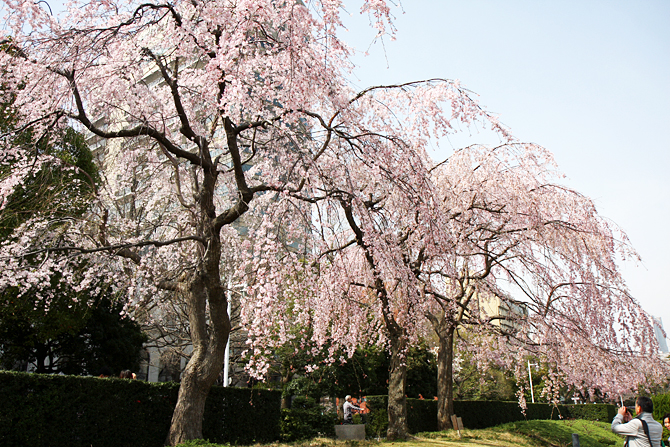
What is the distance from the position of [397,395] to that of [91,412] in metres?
6.87

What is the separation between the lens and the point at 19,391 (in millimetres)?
6676

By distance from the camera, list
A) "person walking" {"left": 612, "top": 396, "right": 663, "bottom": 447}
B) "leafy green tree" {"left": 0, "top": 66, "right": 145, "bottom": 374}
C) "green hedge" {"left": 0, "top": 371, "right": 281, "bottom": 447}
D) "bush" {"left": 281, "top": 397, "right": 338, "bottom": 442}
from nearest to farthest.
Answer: "person walking" {"left": 612, "top": 396, "right": 663, "bottom": 447} < "green hedge" {"left": 0, "top": 371, "right": 281, "bottom": 447} < "leafy green tree" {"left": 0, "top": 66, "right": 145, "bottom": 374} < "bush" {"left": 281, "top": 397, "right": 338, "bottom": 442}

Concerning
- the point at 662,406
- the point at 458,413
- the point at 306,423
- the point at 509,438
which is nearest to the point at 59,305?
the point at 306,423

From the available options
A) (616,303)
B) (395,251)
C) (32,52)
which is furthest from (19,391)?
(616,303)

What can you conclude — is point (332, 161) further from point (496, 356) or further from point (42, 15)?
point (496, 356)

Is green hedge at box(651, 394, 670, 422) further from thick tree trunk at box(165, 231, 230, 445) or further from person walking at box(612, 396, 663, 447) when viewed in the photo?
thick tree trunk at box(165, 231, 230, 445)

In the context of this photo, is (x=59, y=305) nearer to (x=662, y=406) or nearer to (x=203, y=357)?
(x=203, y=357)

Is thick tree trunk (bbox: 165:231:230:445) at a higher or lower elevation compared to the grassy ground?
higher

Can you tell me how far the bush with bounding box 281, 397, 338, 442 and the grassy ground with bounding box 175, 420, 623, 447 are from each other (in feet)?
4.82

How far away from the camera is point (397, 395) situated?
1149 cm

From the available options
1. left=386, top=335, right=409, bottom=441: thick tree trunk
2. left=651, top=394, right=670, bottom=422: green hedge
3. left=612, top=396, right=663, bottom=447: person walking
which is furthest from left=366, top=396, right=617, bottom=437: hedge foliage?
left=612, top=396, right=663, bottom=447: person walking

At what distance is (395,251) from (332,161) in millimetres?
2050

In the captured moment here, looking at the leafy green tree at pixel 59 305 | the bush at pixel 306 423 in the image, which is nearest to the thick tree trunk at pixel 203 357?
the leafy green tree at pixel 59 305

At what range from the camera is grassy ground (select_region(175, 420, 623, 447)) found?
32.5 feet
